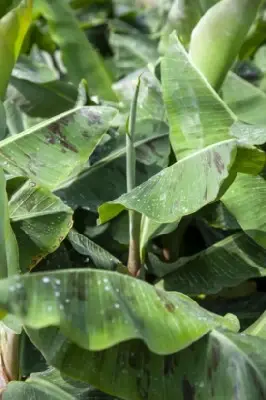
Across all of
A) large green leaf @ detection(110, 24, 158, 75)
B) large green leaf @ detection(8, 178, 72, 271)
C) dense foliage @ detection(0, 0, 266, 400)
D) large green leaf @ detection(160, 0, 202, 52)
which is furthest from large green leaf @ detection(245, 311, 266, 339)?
large green leaf @ detection(110, 24, 158, 75)

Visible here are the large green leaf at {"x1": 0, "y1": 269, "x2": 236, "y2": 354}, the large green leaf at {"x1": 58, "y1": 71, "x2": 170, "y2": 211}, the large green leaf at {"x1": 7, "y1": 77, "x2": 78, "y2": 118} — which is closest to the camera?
the large green leaf at {"x1": 0, "y1": 269, "x2": 236, "y2": 354}

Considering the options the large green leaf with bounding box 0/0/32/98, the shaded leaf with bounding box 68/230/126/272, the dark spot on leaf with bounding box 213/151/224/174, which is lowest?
the shaded leaf with bounding box 68/230/126/272

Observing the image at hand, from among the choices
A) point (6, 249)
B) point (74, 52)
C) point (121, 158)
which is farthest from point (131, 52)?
point (6, 249)

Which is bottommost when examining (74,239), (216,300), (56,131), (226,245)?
(216,300)

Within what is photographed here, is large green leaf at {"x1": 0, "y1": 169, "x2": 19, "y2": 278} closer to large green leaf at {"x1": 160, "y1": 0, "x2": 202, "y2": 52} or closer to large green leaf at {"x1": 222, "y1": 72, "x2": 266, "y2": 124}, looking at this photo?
large green leaf at {"x1": 222, "y1": 72, "x2": 266, "y2": 124}

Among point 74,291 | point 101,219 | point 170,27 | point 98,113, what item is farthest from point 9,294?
point 170,27

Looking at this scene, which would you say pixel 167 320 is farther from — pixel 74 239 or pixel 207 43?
pixel 207 43

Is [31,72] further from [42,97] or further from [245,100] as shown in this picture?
[245,100]

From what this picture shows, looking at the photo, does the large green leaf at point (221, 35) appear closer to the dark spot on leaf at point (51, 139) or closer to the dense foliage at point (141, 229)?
the dense foliage at point (141, 229)
